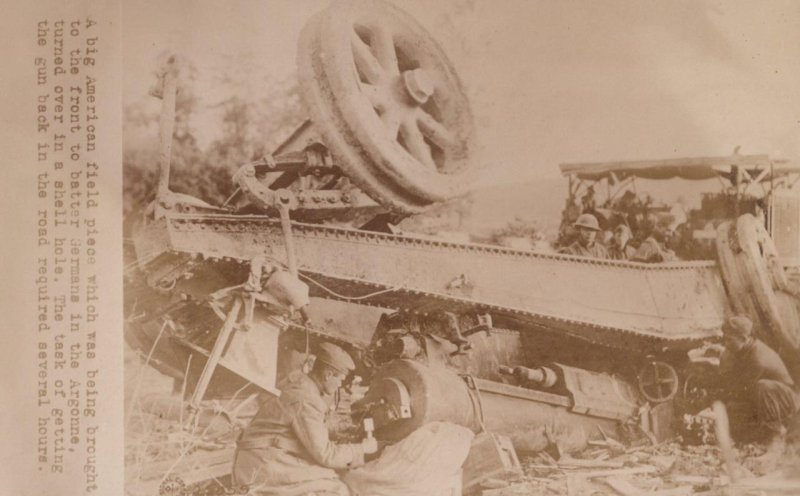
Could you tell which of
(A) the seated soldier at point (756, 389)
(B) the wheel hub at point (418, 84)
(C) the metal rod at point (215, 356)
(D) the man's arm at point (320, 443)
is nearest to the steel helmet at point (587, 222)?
(A) the seated soldier at point (756, 389)

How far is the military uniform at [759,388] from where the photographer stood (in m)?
4.11

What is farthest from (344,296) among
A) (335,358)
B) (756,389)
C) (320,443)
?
(756,389)

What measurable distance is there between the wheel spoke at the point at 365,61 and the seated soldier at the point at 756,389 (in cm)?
193

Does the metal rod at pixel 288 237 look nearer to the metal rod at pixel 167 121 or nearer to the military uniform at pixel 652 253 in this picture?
the metal rod at pixel 167 121

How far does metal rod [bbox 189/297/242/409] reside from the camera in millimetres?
4055

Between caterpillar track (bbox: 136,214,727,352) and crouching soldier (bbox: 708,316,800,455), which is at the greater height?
caterpillar track (bbox: 136,214,727,352)

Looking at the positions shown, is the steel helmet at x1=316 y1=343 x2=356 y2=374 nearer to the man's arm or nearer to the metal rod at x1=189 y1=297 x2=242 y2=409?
the man's arm

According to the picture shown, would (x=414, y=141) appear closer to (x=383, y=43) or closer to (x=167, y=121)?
(x=383, y=43)

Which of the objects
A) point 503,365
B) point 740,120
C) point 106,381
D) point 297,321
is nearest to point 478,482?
point 503,365

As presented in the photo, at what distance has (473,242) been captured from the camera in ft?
13.5

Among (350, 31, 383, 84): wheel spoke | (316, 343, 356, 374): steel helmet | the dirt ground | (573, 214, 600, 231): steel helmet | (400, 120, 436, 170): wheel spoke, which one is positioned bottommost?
the dirt ground

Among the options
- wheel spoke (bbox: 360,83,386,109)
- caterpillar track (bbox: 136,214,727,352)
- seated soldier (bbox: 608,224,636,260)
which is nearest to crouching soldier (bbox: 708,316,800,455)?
caterpillar track (bbox: 136,214,727,352)

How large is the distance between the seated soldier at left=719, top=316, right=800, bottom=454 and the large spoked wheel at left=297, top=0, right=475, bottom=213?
1.39 meters

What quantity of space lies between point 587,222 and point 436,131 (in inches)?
30.8
